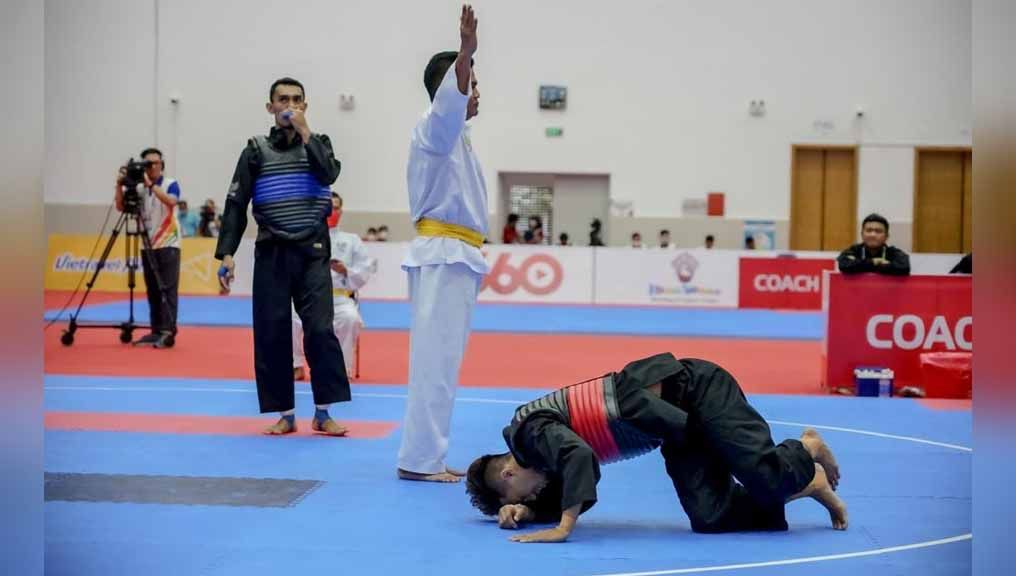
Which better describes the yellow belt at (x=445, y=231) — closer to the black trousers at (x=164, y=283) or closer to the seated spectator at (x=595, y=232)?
the black trousers at (x=164, y=283)

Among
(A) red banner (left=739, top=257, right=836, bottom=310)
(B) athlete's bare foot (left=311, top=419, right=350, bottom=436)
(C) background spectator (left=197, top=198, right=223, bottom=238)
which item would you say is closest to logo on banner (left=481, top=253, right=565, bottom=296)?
(A) red banner (left=739, top=257, right=836, bottom=310)

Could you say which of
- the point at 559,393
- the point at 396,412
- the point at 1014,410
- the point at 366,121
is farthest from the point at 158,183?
the point at 366,121

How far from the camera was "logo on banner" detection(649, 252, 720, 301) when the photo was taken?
19.4m

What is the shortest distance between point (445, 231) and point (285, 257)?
1.30 meters

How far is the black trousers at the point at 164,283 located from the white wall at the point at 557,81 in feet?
41.8

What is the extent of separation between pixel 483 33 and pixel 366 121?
308 centimetres

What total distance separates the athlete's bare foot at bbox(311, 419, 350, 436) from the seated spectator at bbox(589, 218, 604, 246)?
57.3ft

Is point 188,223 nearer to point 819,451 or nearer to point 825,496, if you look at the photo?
point 819,451

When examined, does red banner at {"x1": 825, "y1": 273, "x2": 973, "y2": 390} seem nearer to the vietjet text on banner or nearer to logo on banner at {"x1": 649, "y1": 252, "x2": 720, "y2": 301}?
logo on banner at {"x1": 649, "y1": 252, "x2": 720, "y2": 301}

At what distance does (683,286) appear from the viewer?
19.4 m

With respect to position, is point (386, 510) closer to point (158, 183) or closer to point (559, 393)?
point (559, 393)

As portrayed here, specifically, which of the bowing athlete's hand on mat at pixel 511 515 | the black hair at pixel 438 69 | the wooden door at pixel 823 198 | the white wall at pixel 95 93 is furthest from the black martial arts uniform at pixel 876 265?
the white wall at pixel 95 93

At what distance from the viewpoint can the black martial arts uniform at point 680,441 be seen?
4090mm

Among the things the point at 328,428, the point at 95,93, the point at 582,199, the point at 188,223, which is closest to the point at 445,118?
the point at 328,428
